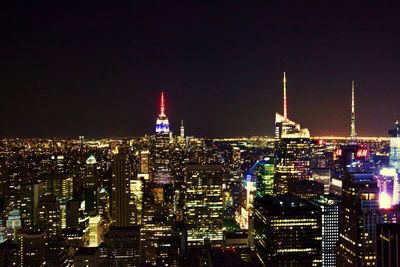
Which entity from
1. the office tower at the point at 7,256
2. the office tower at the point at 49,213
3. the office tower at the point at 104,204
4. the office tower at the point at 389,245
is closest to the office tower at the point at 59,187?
the office tower at the point at 104,204

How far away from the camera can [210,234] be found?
23078 mm

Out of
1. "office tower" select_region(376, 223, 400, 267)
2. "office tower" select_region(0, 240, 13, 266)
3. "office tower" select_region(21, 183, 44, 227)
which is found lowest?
"office tower" select_region(0, 240, 13, 266)

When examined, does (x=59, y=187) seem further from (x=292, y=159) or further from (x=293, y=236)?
(x=292, y=159)

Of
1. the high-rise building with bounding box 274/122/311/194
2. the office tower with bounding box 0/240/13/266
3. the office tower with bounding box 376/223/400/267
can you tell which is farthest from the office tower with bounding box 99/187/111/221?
the office tower with bounding box 376/223/400/267

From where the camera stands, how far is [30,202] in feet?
70.0

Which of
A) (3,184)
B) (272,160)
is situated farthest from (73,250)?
(272,160)

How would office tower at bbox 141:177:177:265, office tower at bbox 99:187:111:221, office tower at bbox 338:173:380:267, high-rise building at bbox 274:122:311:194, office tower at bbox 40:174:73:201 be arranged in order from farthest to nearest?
high-rise building at bbox 274:122:311:194 < office tower at bbox 99:187:111:221 < office tower at bbox 40:174:73:201 < office tower at bbox 141:177:177:265 < office tower at bbox 338:173:380:267

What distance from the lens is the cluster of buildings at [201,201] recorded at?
51.0ft

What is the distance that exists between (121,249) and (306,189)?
9.45 m

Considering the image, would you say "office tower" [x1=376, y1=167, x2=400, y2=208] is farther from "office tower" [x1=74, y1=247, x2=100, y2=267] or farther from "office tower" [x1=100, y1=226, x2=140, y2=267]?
"office tower" [x1=74, y1=247, x2=100, y2=267]

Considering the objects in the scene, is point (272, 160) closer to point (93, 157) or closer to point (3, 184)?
point (93, 157)

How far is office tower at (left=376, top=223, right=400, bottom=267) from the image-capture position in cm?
851

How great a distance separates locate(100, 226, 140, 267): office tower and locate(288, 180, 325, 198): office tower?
7971 mm

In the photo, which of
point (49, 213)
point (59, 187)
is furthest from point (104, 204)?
point (49, 213)
